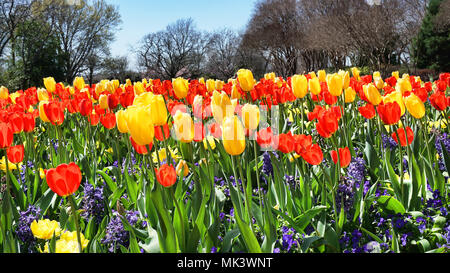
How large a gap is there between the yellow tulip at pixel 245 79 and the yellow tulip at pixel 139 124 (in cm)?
217

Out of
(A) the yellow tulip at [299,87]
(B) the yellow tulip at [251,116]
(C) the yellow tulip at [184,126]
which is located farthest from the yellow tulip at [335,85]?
(C) the yellow tulip at [184,126]

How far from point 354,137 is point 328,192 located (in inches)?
62.4

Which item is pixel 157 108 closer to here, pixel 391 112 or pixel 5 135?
pixel 5 135

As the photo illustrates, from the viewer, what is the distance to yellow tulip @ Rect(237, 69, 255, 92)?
3.53m

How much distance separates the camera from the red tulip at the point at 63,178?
1.35 metres

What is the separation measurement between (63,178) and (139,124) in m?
0.31

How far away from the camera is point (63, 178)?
4.46 ft

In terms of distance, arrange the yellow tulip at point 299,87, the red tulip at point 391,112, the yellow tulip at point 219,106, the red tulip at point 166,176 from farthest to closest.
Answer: the yellow tulip at point 299,87 < the red tulip at point 391,112 < the yellow tulip at point 219,106 < the red tulip at point 166,176

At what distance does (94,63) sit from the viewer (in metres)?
41.7

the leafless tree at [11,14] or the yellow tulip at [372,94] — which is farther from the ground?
the leafless tree at [11,14]

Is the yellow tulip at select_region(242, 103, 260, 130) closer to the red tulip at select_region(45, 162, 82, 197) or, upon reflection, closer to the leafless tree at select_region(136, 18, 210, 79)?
the red tulip at select_region(45, 162, 82, 197)

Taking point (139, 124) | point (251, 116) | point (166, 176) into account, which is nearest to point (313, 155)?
point (251, 116)

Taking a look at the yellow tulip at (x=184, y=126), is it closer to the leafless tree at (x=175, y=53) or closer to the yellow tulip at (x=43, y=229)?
the yellow tulip at (x=43, y=229)
